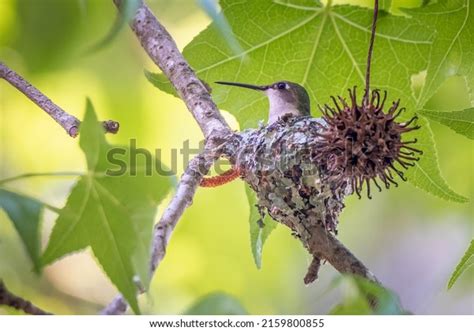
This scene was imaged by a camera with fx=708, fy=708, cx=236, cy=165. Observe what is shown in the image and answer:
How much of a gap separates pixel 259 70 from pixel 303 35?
0.14 m

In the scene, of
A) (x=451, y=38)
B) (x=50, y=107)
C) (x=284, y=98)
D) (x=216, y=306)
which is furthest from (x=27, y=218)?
(x=451, y=38)

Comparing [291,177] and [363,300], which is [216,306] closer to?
[363,300]

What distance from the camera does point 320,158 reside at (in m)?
1.60

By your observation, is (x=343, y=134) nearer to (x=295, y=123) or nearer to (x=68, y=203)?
(x=295, y=123)

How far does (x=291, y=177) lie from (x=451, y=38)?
1.58 feet

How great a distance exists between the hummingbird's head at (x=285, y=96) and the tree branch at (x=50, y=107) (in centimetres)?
41

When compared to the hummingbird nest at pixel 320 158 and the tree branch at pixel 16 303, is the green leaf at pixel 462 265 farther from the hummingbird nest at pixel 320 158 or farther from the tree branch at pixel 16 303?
the tree branch at pixel 16 303

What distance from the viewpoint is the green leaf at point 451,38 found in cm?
153

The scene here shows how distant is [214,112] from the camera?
1371 mm

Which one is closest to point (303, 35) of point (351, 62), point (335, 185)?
point (351, 62)

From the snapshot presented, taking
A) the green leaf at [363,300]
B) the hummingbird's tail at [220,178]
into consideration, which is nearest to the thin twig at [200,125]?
the hummingbird's tail at [220,178]
